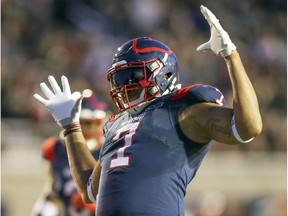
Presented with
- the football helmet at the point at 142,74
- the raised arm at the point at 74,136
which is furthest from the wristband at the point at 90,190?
the football helmet at the point at 142,74

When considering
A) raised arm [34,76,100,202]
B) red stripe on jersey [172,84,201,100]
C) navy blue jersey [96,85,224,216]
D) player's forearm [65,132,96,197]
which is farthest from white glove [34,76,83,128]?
red stripe on jersey [172,84,201,100]

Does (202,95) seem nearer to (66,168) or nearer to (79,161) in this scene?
(79,161)

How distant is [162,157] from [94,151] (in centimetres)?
226

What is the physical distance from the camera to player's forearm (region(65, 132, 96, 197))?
4559 mm

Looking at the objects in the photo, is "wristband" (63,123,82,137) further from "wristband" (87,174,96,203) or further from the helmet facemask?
the helmet facemask

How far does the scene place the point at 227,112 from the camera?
391cm

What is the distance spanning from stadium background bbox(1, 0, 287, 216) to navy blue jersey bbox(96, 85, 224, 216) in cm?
576

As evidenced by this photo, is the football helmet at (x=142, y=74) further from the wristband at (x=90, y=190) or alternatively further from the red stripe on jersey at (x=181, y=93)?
the wristband at (x=90, y=190)

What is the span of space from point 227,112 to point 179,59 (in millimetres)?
8657

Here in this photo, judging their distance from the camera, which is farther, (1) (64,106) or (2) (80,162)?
(1) (64,106)

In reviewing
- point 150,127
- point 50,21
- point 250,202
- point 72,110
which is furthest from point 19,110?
point 150,127

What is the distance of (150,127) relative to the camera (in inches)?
161

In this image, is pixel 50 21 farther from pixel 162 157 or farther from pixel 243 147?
pixel 162 157

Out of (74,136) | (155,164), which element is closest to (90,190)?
(74,136)
